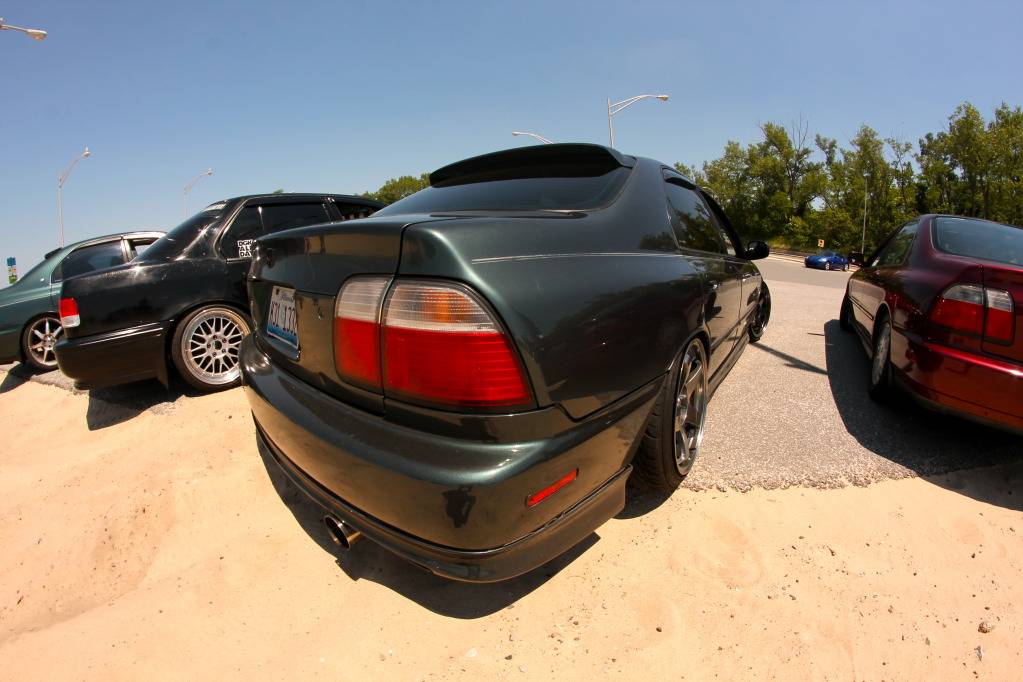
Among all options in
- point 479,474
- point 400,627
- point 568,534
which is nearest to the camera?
point 479,474

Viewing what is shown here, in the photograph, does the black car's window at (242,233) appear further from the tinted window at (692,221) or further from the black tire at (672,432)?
the black tire at (672,432)

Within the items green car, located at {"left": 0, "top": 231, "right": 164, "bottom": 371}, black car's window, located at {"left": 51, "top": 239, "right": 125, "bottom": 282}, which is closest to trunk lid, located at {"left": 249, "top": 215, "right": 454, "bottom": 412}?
green car, located at {"left": 0, "top": 231, "right": 164, "bottom": 371}

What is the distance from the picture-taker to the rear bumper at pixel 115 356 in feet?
11.6

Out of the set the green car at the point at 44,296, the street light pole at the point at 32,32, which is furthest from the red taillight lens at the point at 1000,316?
the street light pole at the point at 32,32

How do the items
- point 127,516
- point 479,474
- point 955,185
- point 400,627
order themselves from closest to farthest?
point 479,474 → point 400,627 → point 127,516 → point 955,185

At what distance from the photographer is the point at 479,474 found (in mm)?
1297

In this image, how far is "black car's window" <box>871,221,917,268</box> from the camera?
→ 358 centimetres

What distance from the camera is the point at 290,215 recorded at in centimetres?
496

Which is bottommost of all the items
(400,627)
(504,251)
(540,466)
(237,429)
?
(400,627)

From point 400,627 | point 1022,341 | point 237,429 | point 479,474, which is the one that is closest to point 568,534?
point 479,474

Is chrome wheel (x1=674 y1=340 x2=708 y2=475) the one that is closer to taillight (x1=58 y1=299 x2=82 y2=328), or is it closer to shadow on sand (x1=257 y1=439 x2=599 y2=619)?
shadow on sand (x1=257 y1=439 x2=599 y2=619)

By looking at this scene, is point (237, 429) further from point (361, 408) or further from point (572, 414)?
point (572, 414)

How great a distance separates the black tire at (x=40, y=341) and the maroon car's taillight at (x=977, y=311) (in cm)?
862

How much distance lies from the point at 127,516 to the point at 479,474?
2.40m
